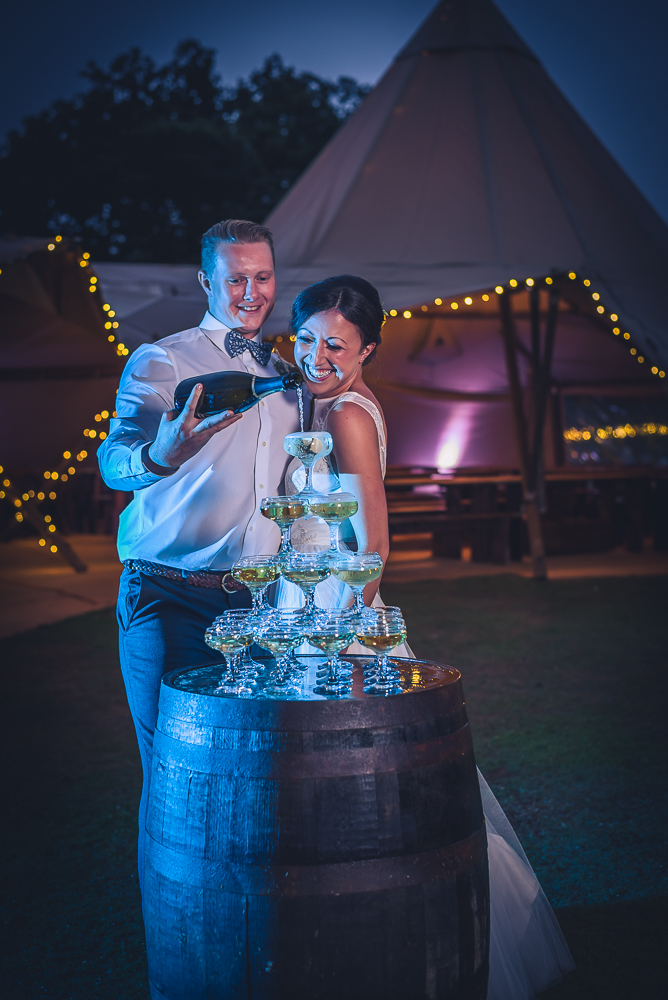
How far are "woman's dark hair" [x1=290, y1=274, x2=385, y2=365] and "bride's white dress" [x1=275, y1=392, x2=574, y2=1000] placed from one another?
200 mm

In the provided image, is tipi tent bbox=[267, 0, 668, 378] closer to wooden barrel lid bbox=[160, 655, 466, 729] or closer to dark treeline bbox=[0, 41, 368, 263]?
wooden barrel lid bbox=[160, 655, 466, 729]

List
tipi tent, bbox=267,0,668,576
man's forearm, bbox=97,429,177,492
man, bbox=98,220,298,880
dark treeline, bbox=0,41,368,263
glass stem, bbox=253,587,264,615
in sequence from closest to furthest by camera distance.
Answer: glass stem, bbox=253,587,264,615
man's forearm, bbox=97,429,177,492
man, bbox=98,220,298,880
tipi tent, bbox=267,0,668,576
dark treeline, bbox=0,41,368,263

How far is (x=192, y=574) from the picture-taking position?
203cm

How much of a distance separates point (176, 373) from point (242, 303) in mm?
241

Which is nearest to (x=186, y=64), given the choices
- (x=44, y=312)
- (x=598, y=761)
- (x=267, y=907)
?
(x=44, y=312)

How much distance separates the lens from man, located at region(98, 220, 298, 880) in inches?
77.5

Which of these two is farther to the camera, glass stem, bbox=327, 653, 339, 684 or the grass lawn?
the grass lawn

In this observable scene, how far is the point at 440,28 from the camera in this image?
34.6 feet

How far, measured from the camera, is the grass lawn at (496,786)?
2.29 m

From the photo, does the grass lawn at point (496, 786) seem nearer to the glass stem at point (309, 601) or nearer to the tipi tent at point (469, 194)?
the glass stem at point (309, 601)

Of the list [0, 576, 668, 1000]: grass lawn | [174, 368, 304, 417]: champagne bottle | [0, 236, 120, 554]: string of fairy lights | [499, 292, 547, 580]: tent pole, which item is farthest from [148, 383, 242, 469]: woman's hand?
[499, 292, 547, 580]: tent pole

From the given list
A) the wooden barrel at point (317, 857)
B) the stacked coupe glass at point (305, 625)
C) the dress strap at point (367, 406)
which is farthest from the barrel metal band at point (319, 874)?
the dress strap at point (367, 406)

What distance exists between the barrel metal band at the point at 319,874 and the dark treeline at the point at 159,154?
20.3 m

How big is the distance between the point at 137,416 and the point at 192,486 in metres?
0.21
